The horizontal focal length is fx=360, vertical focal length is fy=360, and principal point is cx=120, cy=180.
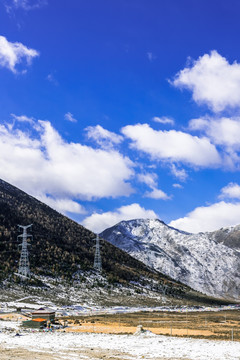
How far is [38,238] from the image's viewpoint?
403 ft

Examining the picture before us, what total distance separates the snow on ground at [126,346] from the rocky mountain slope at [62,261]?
4583cm

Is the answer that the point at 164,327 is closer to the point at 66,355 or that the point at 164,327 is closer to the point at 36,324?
the point at 36,324

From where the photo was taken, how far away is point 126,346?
30.2 meters

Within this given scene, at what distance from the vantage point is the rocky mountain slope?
92.4m

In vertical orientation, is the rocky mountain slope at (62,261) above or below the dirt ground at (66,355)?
above

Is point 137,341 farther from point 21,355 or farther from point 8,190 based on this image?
point 8,190

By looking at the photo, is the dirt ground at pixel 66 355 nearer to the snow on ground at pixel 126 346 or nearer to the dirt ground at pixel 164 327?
the snow on ground at pixel 126 346

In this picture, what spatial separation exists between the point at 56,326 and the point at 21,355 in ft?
64.4

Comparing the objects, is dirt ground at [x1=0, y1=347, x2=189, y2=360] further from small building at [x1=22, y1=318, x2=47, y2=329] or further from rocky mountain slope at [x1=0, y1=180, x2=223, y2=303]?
rocky mountain slope at [x1=0, y1=180, x2=223, y2=303]

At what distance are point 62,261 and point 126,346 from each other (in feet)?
278

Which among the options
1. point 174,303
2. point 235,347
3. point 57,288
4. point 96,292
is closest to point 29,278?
point 57,288

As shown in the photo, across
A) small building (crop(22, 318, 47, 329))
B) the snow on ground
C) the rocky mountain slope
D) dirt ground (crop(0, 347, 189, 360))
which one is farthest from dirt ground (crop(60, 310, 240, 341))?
the rocky mountain slope

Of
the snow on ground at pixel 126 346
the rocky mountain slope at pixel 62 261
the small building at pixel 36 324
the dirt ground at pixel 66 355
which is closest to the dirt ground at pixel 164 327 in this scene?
the small building at pixel 36 324

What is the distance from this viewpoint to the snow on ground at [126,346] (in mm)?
25734
